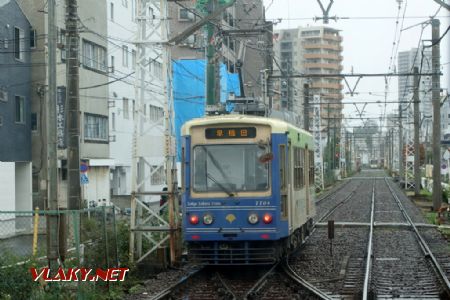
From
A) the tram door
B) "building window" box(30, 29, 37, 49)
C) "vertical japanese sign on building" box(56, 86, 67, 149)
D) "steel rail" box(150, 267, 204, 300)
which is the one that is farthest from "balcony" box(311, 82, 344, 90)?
"steel rail" box(150, 267, 204, 300)

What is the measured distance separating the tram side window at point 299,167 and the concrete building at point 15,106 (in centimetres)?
1391

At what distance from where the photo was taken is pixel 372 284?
1259 cm

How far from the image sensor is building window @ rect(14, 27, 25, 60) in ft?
94.3

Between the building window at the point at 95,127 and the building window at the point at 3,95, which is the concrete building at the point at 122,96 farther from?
the building window at the point at 3,95

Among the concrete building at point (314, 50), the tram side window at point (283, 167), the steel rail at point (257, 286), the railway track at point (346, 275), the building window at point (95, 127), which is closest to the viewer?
the steel rail at point (257, 286)

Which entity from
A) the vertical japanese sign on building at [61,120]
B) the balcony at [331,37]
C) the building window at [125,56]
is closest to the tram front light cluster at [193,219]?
the vertical japanese sign on building at [61,120]

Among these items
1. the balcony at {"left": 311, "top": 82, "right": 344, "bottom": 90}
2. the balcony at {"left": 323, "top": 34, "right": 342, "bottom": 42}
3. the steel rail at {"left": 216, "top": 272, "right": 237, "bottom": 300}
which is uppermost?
the balcony at {"left": 323, "top": 34, "right": 342, "bottom": 42}

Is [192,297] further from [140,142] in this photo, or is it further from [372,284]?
[140,142]

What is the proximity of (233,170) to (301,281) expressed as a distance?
237 centimetres

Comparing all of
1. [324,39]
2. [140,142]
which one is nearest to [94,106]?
[140,142]

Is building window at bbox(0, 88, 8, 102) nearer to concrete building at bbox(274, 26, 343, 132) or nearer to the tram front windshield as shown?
the tram front windshield

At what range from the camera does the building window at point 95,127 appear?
34756 millimetres

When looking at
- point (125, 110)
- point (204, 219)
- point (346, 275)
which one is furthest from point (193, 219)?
point (125, 110)

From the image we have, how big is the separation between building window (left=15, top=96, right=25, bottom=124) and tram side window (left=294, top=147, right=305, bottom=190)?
53.6 ft
